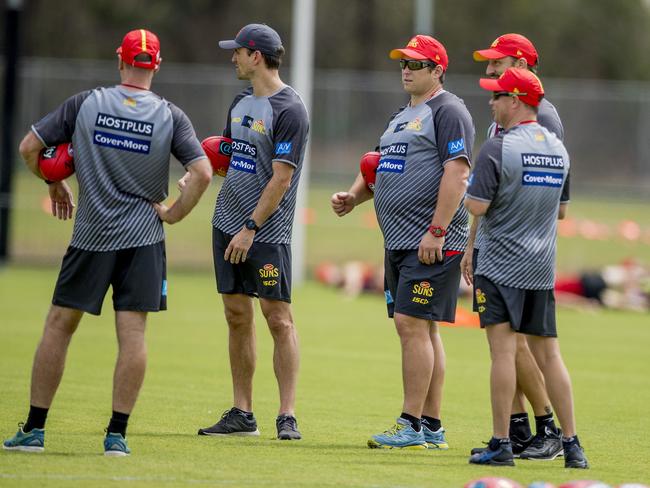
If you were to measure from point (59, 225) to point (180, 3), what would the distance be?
2179cm

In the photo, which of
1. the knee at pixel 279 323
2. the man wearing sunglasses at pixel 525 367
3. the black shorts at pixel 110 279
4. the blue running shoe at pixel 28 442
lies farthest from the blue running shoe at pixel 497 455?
the blue running shoe at pixel 28 442

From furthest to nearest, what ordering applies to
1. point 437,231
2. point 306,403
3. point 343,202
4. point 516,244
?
point 306,403, point 343,202, point 437,231, point 516,244

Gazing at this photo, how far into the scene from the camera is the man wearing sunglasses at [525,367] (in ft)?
23.9

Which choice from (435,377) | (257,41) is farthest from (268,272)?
(257,41)

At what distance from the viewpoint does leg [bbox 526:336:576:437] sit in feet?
22.5

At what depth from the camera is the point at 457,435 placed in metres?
8.02

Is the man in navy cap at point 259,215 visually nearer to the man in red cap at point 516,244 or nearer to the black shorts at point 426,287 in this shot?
the black shorts at point 426,287

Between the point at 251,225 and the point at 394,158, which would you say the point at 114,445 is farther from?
the point at 394,158

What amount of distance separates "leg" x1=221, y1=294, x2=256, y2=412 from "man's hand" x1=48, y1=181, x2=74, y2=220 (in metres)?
1.20

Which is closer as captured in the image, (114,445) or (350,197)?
(114,445)

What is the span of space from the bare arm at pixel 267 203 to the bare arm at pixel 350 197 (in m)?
0.49

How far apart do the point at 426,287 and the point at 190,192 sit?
1.57 meters

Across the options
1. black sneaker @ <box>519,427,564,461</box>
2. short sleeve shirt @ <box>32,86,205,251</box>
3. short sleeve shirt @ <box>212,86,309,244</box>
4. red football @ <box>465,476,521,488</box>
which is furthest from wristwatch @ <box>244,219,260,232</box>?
red football @ <box>465,476,521,488</box>

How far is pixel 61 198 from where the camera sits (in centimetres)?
711
